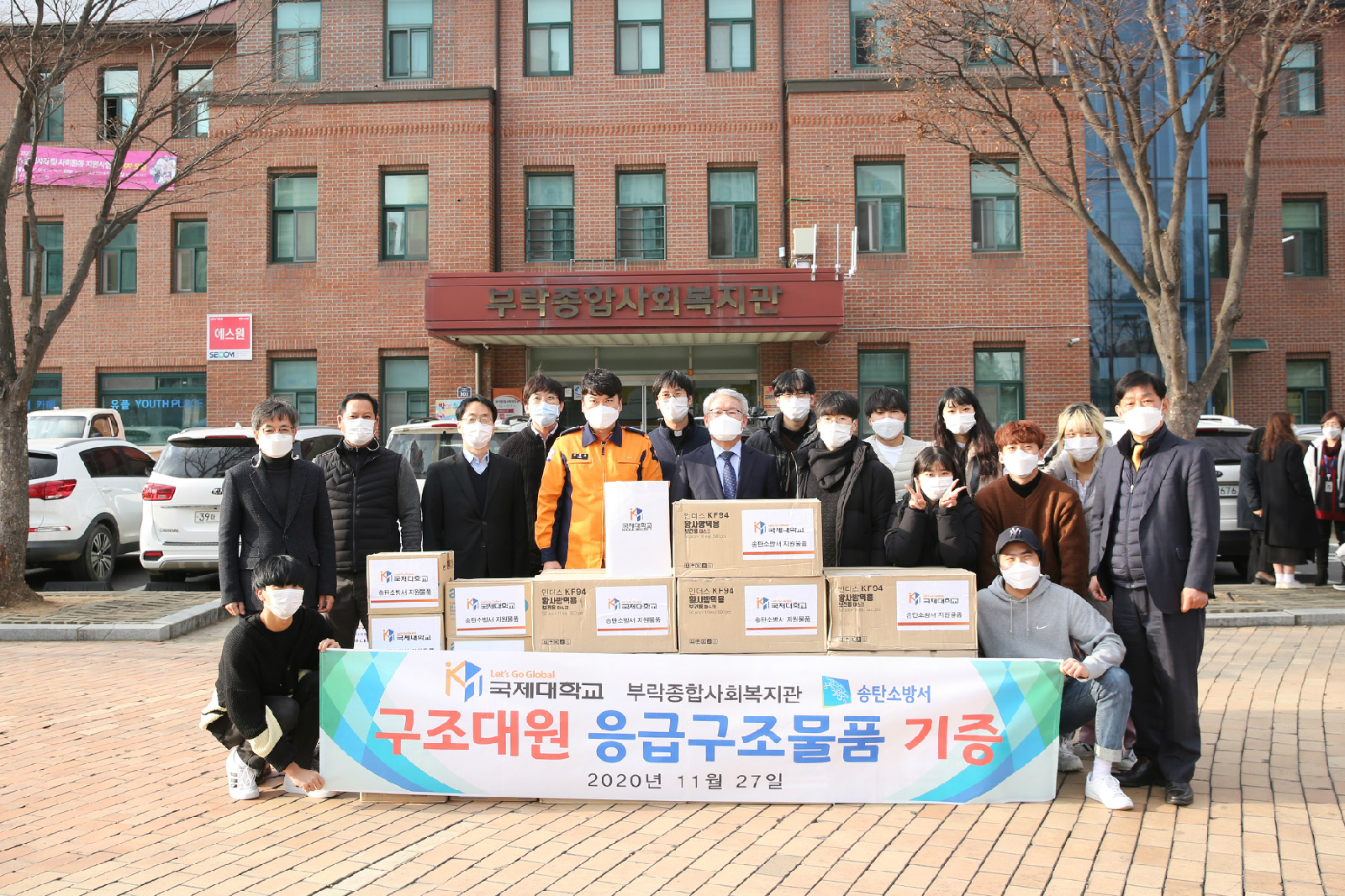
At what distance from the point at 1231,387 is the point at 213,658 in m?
20.0

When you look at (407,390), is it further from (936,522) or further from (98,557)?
(936,522)

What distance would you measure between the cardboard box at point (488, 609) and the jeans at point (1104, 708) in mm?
2509

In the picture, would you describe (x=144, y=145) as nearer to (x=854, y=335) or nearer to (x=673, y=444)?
(x=854, y=335)

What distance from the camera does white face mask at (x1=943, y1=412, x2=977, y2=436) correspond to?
560 cm

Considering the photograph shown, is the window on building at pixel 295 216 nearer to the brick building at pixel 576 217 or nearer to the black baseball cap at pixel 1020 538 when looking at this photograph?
the brick building at pixel 576 217

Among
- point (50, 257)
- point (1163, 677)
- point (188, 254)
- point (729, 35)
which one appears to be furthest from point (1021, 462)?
point (50, 257)

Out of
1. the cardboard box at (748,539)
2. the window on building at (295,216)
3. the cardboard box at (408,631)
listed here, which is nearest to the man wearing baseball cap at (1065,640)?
the cardboard box at (748,539)

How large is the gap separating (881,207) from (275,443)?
1524 centimetres

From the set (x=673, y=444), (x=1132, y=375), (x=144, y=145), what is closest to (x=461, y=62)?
(x=144, y=145)

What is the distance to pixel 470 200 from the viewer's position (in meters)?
18.7

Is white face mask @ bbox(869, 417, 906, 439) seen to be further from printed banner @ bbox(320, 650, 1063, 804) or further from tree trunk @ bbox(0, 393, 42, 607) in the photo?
tree trunk @ bbox(0, 393, 42, 607)

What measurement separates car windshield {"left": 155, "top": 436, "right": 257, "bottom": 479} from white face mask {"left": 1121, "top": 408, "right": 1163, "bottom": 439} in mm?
8363

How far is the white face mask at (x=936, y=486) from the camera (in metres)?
4.79

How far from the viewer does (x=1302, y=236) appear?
67.1 ft
